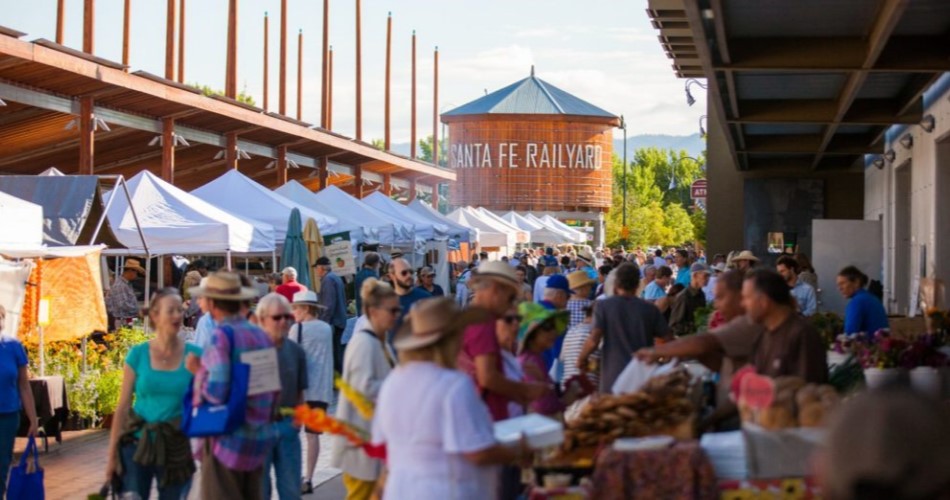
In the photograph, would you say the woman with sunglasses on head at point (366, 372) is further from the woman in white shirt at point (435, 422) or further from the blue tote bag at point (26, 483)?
the blue tote bag at point (26, 483)

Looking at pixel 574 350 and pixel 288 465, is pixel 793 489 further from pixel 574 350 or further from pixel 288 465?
pixel 574 350

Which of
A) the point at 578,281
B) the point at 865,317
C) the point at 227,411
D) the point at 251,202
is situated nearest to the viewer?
the point at 227,411

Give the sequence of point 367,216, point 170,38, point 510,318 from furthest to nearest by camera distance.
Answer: point 170,38 < point 367,216 < point 510,318

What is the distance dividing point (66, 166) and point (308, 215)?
16.8 m

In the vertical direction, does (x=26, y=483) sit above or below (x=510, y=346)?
below

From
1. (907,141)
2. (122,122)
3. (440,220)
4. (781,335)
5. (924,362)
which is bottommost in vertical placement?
(924,362)

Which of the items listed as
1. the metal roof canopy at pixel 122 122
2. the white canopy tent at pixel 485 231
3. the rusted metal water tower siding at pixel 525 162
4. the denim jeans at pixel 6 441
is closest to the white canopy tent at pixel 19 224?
the denim jeans at pixel 6 441

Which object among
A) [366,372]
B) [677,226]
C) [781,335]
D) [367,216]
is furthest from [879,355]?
[677,226]

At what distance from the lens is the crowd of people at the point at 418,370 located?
531 centimetres

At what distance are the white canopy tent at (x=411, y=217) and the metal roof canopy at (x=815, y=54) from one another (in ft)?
34.0

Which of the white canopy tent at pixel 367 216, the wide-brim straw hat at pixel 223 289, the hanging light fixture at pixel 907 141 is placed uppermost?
the hanging light fixture at pixel 907 141

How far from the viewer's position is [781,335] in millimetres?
6801

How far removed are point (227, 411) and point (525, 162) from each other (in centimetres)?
9910

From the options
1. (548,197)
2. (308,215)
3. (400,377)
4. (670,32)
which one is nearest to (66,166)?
(308,215)
